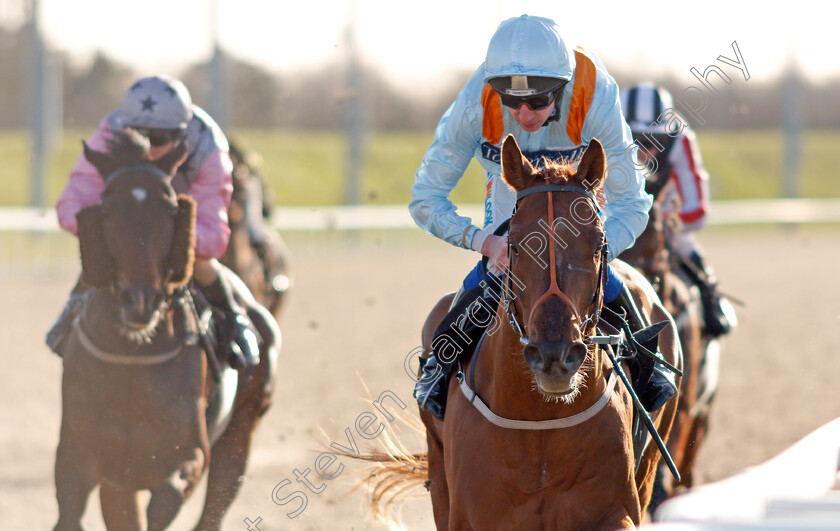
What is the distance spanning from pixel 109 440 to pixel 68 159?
82.6 feet

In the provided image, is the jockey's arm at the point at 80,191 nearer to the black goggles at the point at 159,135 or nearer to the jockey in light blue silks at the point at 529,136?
the black goggles at the point at 159,135

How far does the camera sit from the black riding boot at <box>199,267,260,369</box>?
4.65m

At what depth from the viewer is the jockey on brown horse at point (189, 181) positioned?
448cm

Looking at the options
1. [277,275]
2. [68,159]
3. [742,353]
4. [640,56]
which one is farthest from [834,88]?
[277,275]

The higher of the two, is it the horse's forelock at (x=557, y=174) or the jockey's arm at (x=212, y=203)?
the horse's forelock at (x=557, y=174)

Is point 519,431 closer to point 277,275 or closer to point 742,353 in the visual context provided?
point 277,275

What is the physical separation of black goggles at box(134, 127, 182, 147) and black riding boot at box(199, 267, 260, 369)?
610mm

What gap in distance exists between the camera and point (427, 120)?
36688mm

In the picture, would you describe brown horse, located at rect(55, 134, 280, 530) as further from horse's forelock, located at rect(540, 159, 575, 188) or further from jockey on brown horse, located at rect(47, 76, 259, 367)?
horse's forelock, located at rect(540, 159, 575, 188)

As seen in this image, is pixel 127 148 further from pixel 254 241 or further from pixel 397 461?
pixel 254 241

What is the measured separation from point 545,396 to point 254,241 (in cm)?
543

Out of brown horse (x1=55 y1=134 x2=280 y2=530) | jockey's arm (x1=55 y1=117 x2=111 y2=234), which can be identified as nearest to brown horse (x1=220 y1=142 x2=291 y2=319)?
jockey's arm (x1=55 y1=117 x2=111 y2=234)

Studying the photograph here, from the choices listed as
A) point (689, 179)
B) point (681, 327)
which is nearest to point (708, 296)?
point (681, 327)

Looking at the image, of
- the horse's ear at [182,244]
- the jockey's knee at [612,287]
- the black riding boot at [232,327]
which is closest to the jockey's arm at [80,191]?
the horse's ear at [182,244]
